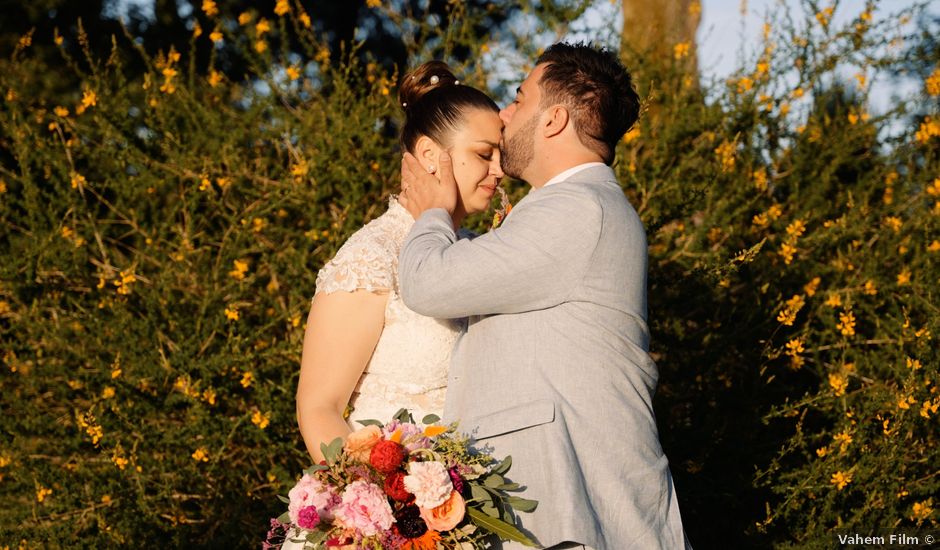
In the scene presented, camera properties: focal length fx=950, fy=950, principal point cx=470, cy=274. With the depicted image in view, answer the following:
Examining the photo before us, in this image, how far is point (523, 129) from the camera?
253 cm

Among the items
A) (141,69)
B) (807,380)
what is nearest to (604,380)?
(807,380)

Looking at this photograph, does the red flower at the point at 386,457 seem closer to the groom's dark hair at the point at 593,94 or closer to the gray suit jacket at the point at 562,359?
the gray suit jacket at the point at 562,359

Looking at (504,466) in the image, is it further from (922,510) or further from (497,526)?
(922,510)

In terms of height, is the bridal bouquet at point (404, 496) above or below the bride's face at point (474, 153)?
below

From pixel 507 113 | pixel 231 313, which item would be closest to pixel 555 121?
pixel 507 113

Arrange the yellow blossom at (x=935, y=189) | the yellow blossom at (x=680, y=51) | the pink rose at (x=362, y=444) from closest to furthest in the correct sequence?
1. the pink rose at (x=362, y=444)
2. the yellow blossom at (x=935, y=189)
3. the yellow blossom at (x=680, y=51)

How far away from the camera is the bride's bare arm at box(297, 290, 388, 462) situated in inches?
97.5

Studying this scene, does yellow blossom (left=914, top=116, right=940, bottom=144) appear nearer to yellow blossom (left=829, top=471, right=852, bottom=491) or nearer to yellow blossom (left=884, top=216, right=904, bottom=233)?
yellow blossom (left=884, top=216, right=904, bottom=233)

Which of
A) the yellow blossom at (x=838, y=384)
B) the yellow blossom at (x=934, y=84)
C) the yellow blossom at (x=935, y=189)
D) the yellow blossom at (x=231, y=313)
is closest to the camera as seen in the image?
the yellow blossom at (x=838, y=384)

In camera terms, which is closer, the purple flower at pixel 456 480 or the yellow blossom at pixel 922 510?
the purple flower at pixel 456 480

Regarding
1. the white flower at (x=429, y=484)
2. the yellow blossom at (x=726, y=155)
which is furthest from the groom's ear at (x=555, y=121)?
the yellow blossom at (x=726, y=155)

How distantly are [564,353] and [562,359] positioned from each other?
0.02m

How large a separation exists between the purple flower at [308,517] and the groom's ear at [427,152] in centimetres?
118

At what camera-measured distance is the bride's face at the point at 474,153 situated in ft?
9.26
